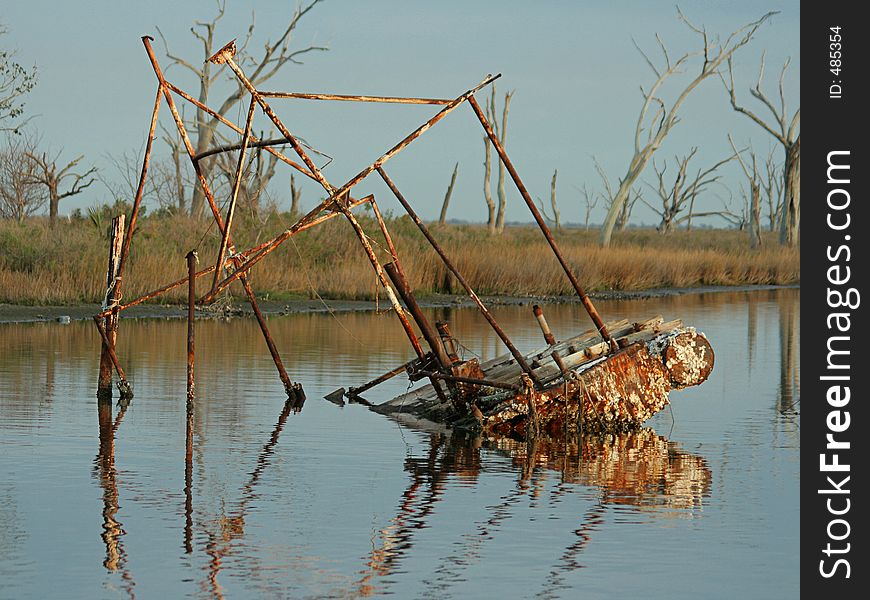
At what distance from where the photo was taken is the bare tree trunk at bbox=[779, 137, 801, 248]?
209ft

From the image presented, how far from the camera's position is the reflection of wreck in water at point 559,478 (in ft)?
26.4

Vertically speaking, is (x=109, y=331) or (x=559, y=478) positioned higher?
(x=109, y=331)

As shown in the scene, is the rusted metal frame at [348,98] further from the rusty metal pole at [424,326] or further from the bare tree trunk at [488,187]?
the bare tree trunk at [488,187]

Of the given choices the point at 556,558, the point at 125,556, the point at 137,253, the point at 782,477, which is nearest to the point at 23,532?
the point at 125,556

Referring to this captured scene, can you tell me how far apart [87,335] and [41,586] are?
48.5ft

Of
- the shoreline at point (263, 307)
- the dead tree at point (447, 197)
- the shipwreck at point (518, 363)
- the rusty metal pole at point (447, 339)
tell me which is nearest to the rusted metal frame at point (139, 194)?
the shipwreck at point (518, 363)

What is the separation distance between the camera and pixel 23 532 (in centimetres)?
834

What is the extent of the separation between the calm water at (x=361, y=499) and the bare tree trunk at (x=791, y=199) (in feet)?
160

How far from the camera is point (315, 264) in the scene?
107 feet

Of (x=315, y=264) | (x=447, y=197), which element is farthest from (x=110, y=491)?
(x=447, y=197)

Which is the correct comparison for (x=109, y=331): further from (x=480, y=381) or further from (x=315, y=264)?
(x=315, y=264)

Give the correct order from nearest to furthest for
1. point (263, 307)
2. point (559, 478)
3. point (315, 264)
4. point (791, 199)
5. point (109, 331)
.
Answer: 1. point (559, 478)
2. point (109, 331)
3. point (263, 307)
4. point (315, 264)
5. point (791, 199)

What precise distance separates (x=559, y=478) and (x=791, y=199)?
55.5 m

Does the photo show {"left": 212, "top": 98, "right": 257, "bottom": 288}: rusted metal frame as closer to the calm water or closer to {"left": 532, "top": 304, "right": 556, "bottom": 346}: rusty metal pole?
the calm water
